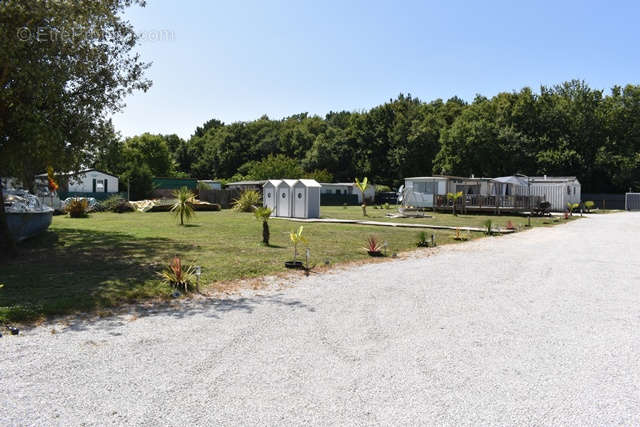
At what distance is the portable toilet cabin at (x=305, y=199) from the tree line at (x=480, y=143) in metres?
18.4

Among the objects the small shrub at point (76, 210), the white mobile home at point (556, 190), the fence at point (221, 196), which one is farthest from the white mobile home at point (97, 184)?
the white mobile home at point (556, 190)

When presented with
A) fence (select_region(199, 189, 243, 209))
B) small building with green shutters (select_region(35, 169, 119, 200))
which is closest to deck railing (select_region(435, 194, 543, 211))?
fence (select_region(199, 189, 243, 209))

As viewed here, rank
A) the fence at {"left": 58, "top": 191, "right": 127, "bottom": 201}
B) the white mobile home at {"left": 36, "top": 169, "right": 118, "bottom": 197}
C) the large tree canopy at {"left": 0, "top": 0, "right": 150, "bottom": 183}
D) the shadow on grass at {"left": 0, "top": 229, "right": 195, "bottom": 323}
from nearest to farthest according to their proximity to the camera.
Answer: the shadow on grass at {"left": 0, "top": 229, "right": 195, "bottom": 323} → the large tree canopy at {"left": 0, "top": 0, "right": 150, "bottom": 183} → the fence at {"left": 58, "top": 191, "right": 127, "bottom": 201} → the white mobile home at {"left": 36, "top": 169, "right": 118, "bottom": 197}

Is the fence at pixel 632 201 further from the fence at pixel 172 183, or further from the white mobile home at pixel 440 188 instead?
the fence at pixel 172 183

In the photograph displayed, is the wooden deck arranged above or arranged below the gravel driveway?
above

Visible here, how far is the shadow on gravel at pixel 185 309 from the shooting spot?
225 inches

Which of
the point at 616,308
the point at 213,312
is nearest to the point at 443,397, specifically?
the point at 213,312

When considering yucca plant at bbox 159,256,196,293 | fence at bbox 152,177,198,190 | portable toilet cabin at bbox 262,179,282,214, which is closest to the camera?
yucca plant at bbox 159,256,196,293

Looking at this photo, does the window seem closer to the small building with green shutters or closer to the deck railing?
the deck railing

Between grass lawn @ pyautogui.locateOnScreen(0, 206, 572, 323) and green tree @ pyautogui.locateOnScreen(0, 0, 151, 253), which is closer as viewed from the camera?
grass lawn @ pyautogui.locateOnScreen(0, 206, 572, 323)

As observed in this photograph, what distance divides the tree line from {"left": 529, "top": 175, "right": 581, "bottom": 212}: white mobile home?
1079cm

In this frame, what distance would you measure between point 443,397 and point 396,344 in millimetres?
1339

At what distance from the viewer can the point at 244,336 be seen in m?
5.27

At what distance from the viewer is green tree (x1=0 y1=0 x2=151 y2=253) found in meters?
9.72
